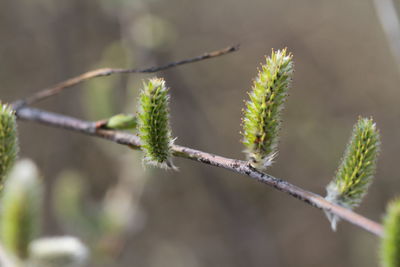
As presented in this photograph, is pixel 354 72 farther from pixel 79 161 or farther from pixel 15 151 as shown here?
pixel 15 151

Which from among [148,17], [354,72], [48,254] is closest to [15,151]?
[48,254]

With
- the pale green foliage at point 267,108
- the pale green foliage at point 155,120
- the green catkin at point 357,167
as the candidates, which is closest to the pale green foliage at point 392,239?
the green catkin at point 357,167

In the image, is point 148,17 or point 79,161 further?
point 79,161

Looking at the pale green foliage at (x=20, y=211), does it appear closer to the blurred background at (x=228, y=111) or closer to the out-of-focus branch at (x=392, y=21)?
Answer: the out-of-focus branch at (x=392, y=21)

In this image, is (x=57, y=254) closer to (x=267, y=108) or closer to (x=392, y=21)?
(x=267, y=108)

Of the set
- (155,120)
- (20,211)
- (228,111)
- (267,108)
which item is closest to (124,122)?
(155,120)

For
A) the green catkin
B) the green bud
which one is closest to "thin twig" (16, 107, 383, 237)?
the green bud

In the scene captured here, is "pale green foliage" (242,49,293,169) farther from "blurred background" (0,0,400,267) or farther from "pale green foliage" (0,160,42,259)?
"blurred background" (0,0,400,267)
